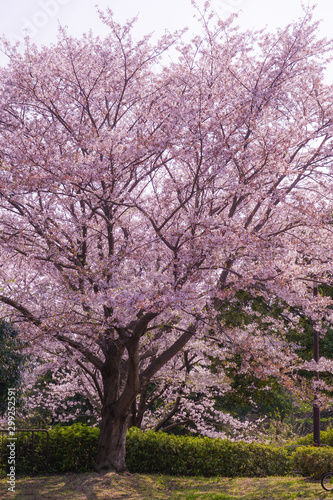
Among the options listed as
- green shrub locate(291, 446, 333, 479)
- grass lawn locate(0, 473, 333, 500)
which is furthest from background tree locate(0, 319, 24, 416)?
green shrub locate(291, 446, 333, 479)

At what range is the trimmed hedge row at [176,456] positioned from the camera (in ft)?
35.8

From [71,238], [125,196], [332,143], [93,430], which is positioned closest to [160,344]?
[93,430]

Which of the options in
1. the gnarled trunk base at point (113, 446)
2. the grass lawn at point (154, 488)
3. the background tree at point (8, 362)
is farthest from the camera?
the gnarled trunk base at point (113, 446)

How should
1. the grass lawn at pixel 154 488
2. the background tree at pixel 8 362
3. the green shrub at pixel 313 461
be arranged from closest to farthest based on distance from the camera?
the background tree at pixel 8 362 < the grass lawn at pixel 154 488 < the green shrub at pixel 313 461

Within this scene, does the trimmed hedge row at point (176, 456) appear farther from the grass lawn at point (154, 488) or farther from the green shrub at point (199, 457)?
the grass lawn at point (154, 488)

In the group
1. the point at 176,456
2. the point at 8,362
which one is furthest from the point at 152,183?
the point at 176,456

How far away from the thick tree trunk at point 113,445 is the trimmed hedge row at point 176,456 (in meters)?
0.76

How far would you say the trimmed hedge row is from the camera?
429 inches

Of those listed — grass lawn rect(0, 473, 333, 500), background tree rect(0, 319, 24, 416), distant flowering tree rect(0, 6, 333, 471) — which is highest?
distant flowering tree rect(0, 6, 333, 471)

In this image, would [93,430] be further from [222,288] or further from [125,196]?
[125,196]

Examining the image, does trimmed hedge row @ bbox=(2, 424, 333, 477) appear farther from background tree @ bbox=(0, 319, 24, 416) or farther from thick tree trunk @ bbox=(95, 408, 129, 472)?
background tree @ bbox=(0, 319, 24, 416)

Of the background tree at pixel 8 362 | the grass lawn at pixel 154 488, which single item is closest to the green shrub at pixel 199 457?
the grass lawn at pixel 154 488

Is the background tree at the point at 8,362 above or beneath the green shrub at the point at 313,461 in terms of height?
above

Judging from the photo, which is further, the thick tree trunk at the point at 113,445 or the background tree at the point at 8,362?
the thick tree trunk at the point at 113,445
